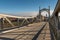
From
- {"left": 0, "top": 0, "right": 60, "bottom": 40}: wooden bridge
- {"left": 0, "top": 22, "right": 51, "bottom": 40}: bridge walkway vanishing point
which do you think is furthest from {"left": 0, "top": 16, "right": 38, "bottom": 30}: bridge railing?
→ {"left": 0, "top": 22, "right": 51, "bottom": 40}: bridge walkway vanishing point

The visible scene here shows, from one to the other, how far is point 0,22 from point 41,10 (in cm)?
8209

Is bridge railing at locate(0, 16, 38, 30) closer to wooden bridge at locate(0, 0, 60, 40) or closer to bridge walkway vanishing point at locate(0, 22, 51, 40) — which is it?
wooden bridge at locate(0, 0, 60, 40)

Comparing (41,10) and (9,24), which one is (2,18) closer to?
(9,24)

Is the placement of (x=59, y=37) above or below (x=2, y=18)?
below

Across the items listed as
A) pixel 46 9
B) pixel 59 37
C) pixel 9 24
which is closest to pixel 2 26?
pixel 9 24

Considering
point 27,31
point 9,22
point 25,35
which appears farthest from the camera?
point 9,22

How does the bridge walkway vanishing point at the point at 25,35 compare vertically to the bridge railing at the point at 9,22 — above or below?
below

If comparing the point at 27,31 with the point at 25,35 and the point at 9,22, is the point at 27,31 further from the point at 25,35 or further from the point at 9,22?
the point at 25,35

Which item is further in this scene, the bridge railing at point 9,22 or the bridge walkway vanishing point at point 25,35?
the bridge railing at point 9,22

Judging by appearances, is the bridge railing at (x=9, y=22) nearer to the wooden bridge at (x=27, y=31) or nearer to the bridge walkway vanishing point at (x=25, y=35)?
the wooden bridge at (x=27, y=31)

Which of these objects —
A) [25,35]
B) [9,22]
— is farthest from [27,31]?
[25,35]

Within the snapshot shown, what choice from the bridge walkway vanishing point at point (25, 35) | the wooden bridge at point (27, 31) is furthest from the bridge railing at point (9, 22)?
the bridge walkway vanishing point at point (25, 35)

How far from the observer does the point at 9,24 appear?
1792 centimetres

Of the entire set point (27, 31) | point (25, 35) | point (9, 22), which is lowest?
point (27, 31)
